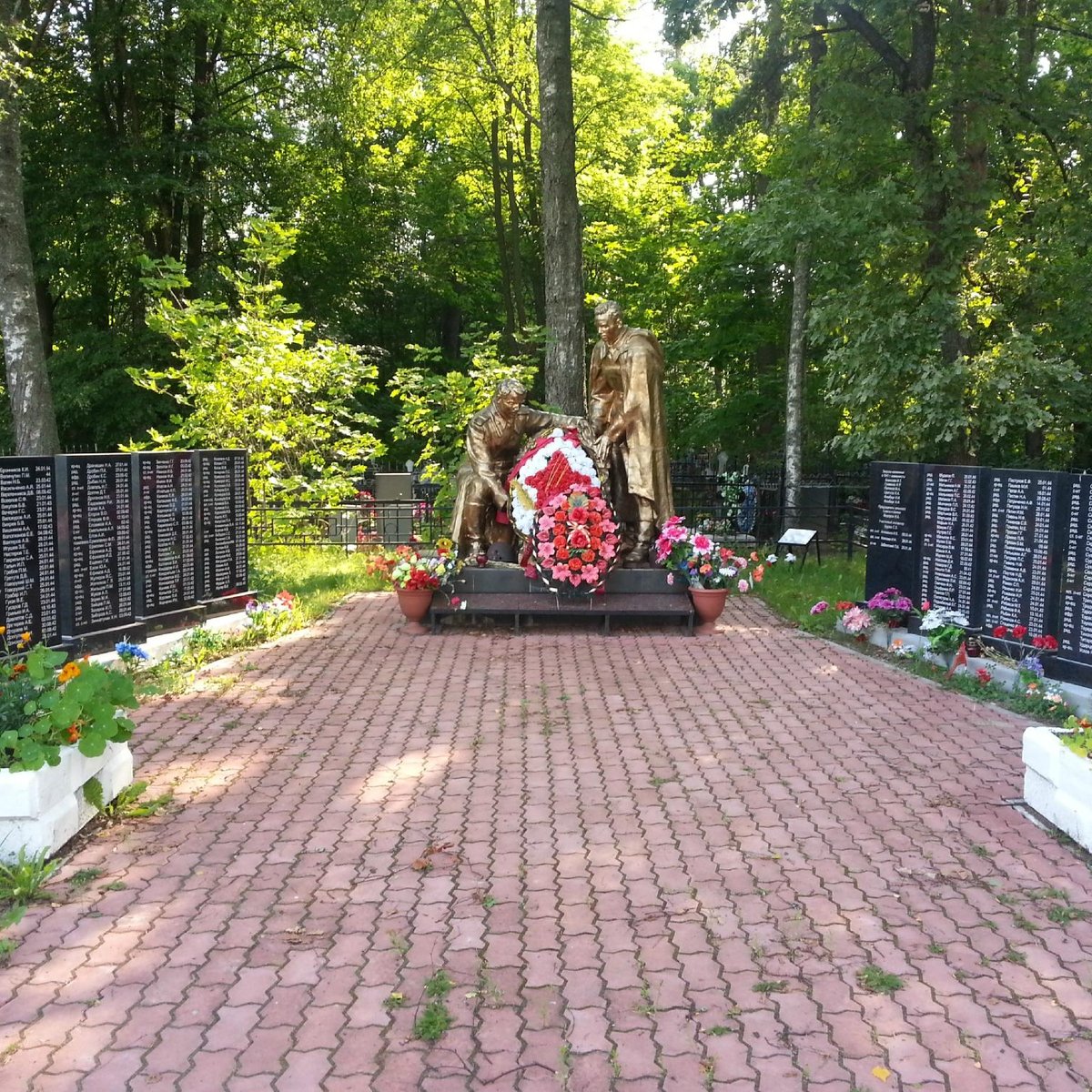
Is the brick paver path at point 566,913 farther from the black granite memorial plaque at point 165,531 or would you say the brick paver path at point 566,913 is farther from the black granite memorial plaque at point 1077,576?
the black granite memorial plaque at point 165,531

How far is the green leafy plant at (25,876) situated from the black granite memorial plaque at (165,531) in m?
4.46

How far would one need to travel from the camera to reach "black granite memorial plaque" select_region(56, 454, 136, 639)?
25.3ft

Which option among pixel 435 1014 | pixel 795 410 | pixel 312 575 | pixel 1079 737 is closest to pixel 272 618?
pixel 312 575

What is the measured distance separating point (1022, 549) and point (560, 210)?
803cm

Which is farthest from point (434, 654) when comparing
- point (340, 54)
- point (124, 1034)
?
point (340, 54)

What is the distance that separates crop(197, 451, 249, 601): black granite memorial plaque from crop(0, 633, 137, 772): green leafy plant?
473 cm

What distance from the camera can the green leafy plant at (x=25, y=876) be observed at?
421cm

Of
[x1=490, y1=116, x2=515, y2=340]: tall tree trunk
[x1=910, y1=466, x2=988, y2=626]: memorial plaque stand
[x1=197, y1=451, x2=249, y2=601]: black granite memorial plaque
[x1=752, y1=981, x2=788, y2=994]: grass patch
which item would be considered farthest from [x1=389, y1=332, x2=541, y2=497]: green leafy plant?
[x1=752, y1=981, x2=788, y2=994]: grass patch

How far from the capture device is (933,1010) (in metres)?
3.39

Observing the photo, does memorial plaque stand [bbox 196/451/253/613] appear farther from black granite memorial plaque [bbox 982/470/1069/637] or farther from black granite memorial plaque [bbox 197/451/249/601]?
black granite memorial plaque [bbox 982/470/1069/637]

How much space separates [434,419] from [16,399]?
17.0 feet

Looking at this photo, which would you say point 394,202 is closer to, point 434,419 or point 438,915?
point 434,419

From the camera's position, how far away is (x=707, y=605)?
10.2 meters

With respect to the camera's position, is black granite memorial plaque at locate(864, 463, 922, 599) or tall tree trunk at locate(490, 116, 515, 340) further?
tall tree trunk at locate(490, 116, 515, 340)
